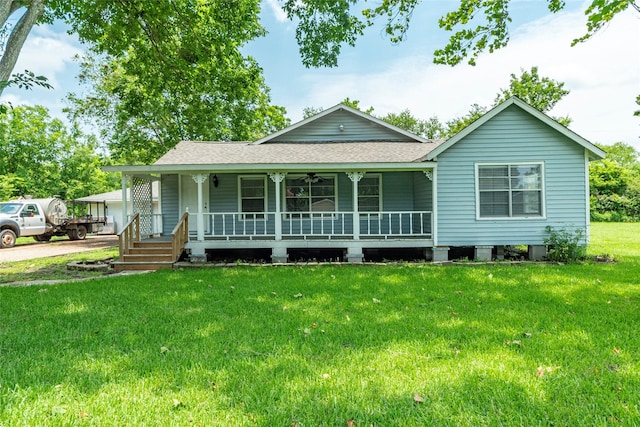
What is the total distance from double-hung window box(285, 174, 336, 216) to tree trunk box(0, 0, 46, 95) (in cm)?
728

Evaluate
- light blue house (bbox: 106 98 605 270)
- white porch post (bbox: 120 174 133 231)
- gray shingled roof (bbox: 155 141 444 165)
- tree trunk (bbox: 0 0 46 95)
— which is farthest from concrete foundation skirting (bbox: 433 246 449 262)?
tree trunk (bbox: 0 0 46 95)

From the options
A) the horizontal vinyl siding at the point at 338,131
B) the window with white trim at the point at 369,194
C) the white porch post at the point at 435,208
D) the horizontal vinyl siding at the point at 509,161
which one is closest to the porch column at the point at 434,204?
the white porch post at the point at 435,208

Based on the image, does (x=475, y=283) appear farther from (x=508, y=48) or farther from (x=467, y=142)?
(x=508, y=48)

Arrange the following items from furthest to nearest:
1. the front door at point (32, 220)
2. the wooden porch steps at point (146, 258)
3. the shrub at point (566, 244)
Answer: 1. the front door at point (32, 220)
2. the wooden porch steps at point (146, 258)
3. the shrub at point (566, 244)

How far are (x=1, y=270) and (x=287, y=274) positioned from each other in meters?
8.37

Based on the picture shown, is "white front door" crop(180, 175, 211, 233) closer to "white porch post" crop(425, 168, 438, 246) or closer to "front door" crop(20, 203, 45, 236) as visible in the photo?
"white porch post" crop(425, 168, 438, 246)

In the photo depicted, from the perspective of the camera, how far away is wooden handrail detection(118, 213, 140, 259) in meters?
9.67

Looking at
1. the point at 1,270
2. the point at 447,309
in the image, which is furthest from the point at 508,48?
the point at 1,270

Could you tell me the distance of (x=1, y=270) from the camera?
9961 mm

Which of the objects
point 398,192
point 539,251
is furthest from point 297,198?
point 539,251

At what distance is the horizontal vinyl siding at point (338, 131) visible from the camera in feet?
43.9

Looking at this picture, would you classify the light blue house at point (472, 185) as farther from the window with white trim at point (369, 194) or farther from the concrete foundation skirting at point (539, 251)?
the window with white trim at point (369, 194)

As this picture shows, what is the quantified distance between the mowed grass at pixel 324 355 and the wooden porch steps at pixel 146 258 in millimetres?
2581

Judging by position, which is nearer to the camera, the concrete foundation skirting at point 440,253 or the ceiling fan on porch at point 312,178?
the concrete foundation skirting at point 440,253
